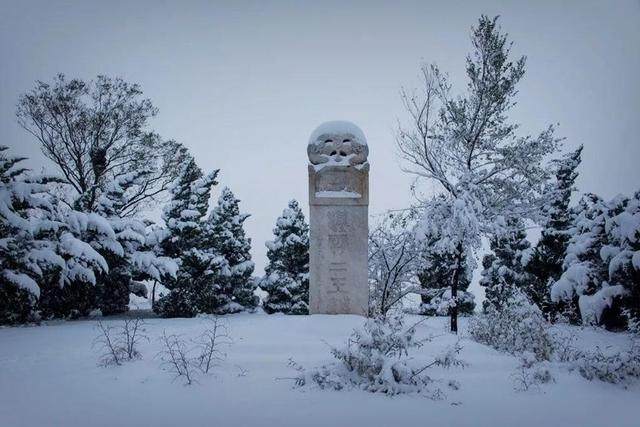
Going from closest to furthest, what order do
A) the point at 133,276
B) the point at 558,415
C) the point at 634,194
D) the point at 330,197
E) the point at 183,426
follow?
the point at 183,426 → the point at 558,415 → the point at 330,197 → the point at 634,194 → the point at 133,276

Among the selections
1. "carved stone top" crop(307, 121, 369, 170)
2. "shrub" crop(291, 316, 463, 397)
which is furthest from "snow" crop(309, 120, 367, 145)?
"shrub" crop(291, 316, 463, 397)

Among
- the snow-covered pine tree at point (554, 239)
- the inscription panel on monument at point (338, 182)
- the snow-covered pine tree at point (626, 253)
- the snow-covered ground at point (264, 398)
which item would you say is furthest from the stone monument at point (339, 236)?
the snow-covered pine tree at point (554, 239)

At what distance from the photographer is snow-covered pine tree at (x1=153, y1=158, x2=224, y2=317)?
45.7 feet

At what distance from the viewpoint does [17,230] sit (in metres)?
9.84

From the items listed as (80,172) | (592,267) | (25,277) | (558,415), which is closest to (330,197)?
(558,415)

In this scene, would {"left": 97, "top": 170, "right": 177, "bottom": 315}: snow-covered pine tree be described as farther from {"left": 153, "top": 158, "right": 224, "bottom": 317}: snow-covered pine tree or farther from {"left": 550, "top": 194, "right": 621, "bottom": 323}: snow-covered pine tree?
{"left": 550, "top": 194, "right": 621, "bottom": 323}: snow-covered pine tree

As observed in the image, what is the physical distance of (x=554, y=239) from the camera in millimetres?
15969

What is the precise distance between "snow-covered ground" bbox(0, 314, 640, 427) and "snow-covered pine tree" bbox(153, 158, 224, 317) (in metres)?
7.88

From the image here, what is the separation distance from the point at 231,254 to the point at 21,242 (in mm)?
8129

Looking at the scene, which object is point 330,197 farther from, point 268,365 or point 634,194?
point 634,194

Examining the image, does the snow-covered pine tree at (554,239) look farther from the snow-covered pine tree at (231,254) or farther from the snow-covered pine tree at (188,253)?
the snow-covered pine tree at (188,253)

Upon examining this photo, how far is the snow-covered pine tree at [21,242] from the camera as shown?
365 inches

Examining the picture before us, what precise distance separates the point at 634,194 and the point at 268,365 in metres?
10.5

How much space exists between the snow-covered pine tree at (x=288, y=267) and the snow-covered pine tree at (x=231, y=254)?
2.69 ft
